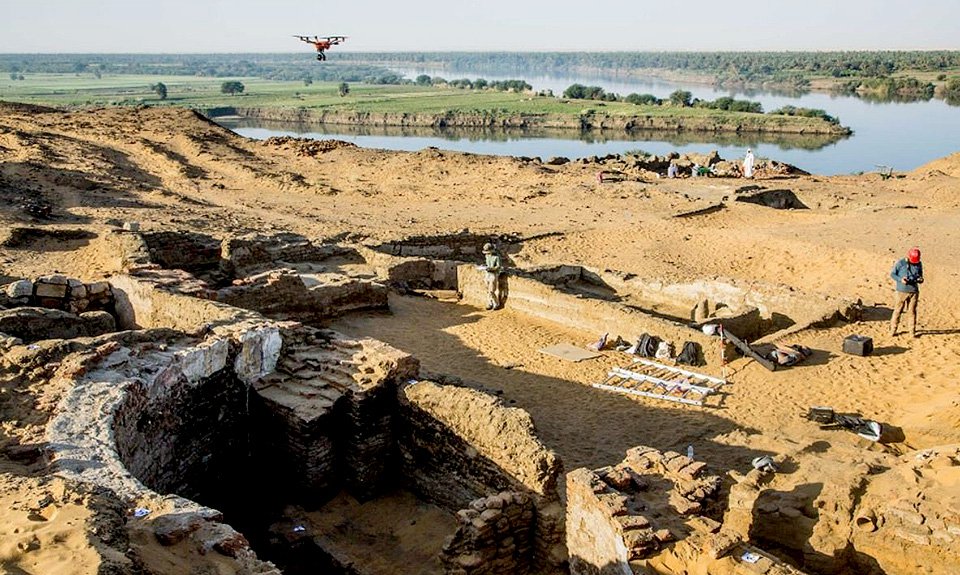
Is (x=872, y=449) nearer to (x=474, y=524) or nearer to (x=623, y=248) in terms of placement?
(x=474, y=524)

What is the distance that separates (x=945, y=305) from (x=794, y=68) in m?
189

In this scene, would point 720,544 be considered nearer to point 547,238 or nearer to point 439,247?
point 439,247

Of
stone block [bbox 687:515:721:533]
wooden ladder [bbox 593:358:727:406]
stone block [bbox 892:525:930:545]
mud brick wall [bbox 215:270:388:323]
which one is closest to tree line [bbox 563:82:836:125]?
mud brick wall [bbox 215:270:388:323]

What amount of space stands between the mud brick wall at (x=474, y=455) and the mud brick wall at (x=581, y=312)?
5.48 m

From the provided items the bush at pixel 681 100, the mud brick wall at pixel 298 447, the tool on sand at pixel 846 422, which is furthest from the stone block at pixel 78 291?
the bush at pixel 681 100

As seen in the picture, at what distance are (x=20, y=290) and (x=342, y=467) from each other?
559 centimetres

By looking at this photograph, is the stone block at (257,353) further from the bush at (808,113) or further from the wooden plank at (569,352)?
the bush at (808,113)

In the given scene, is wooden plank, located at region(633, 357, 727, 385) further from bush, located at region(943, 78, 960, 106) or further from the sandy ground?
bush, located at region(943, 78, 960, 106)

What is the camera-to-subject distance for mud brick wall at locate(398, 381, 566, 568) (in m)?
7.73

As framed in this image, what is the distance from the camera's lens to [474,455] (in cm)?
847

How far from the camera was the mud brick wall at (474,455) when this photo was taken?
773cm

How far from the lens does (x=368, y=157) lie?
114 feet

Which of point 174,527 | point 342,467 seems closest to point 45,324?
point 342,467

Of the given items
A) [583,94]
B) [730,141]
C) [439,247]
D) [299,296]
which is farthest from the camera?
[583,94]
